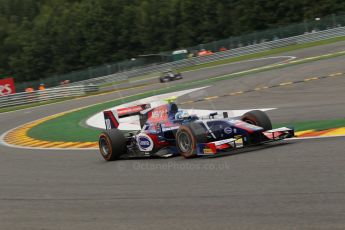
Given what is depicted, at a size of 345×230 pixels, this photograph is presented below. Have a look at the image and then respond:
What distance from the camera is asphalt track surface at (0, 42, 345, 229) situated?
6348 mm

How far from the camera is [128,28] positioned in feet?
305

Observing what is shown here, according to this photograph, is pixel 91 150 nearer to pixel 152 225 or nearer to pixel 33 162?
pixel 33 162

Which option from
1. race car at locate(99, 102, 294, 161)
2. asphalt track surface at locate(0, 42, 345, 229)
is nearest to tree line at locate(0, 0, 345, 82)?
race car at locate(99, 102, 294, 161)

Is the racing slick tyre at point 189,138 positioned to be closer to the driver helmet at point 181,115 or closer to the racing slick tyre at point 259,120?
the driver helmet at point 181,115

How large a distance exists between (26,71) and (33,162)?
84.7 m

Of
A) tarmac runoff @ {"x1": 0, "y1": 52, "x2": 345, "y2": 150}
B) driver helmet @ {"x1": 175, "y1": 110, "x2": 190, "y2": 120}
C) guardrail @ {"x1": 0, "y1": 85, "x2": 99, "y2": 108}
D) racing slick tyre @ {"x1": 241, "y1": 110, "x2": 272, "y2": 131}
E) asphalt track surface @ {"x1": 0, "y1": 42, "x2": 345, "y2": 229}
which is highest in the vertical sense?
driver helmet @ {"x1": 175, "y1": 110, "x2": 190, "y2": 120}

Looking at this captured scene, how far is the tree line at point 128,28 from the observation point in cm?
8031

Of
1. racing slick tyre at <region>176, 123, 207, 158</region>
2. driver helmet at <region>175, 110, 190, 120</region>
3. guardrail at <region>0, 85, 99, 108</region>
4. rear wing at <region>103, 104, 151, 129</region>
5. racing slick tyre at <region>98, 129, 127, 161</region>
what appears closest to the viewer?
racing slick tyre at <region>176, 123, 207, 158</region>

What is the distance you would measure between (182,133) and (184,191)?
2803mm

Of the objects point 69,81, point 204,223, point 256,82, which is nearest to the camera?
point 204,223

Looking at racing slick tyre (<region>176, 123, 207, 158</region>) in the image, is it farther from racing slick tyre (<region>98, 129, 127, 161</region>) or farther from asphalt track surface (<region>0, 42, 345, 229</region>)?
racing slick tyre (<region>98, 129, 127, 161</region>)

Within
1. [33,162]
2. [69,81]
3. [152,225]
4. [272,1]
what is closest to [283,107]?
[33,162]

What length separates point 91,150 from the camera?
1417cm

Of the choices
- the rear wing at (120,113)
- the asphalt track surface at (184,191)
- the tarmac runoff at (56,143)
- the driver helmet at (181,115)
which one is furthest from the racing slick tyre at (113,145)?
the tarmac runoff at (56,143)
